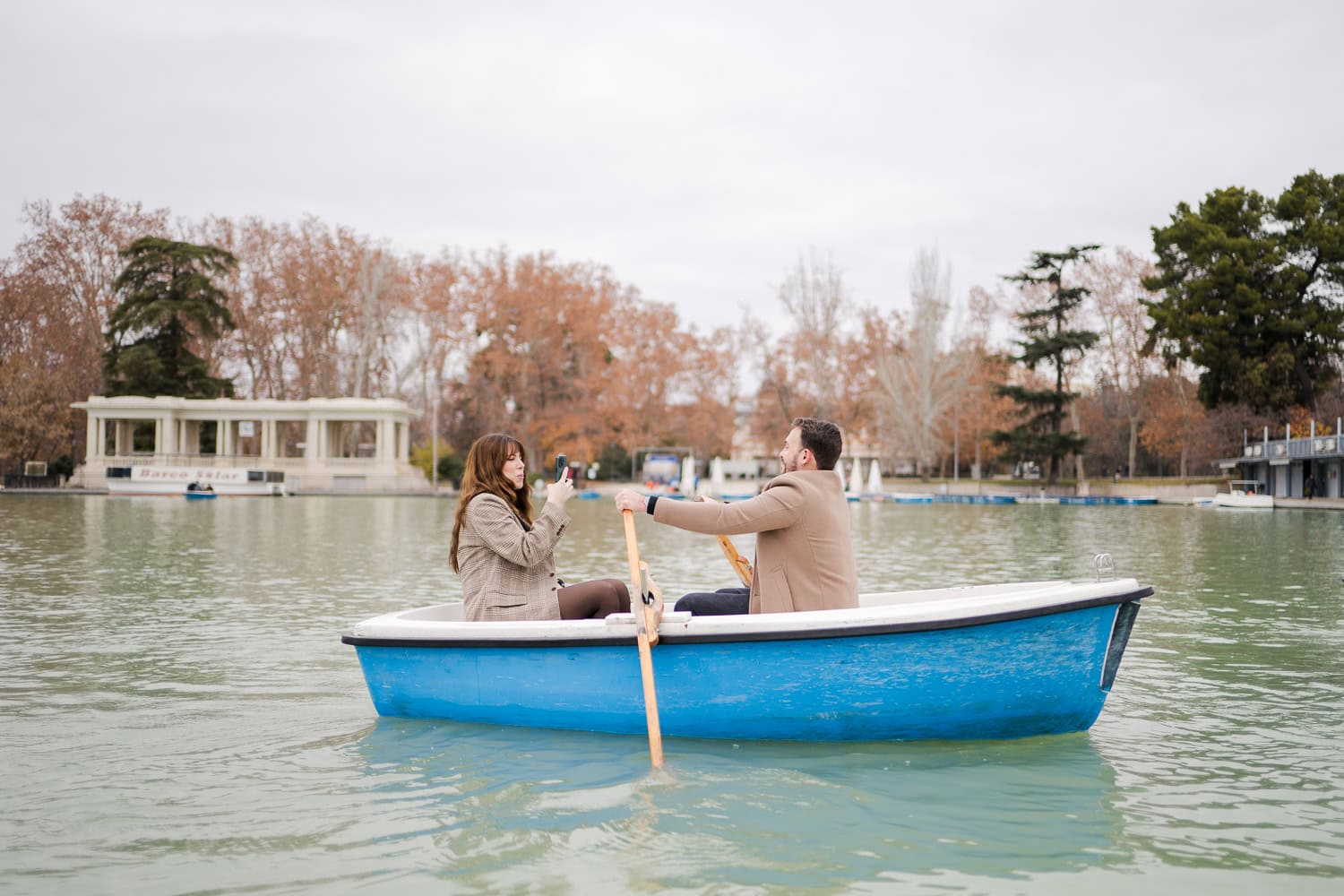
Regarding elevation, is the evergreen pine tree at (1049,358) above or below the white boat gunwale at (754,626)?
above

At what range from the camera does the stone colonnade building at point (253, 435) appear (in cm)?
5981

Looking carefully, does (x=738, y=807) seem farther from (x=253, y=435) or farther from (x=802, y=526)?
(x=253, y=435)

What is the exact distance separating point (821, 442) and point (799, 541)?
0.52 m

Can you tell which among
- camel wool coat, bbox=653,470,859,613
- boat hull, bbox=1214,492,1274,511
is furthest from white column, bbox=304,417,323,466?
camel wool coat, bbox=653,470,859,613

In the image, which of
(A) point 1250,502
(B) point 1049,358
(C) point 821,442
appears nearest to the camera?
(C) point 821,442

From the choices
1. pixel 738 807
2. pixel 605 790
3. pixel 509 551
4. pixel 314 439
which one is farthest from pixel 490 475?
pixel 314 439

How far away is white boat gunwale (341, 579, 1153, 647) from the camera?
18.2ft

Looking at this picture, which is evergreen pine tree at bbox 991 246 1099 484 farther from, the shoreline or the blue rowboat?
the blue rowboat

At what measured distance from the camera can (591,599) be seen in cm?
642

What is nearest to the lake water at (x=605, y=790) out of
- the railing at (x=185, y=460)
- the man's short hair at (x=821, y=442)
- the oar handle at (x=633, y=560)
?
the oar handle at (x=633, y=560)

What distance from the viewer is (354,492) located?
191 ft

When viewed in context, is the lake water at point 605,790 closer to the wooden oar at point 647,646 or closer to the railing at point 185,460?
the wooden oar at point 647,646

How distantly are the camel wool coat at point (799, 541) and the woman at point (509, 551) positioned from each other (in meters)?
0.72

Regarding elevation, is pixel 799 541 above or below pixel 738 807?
above
